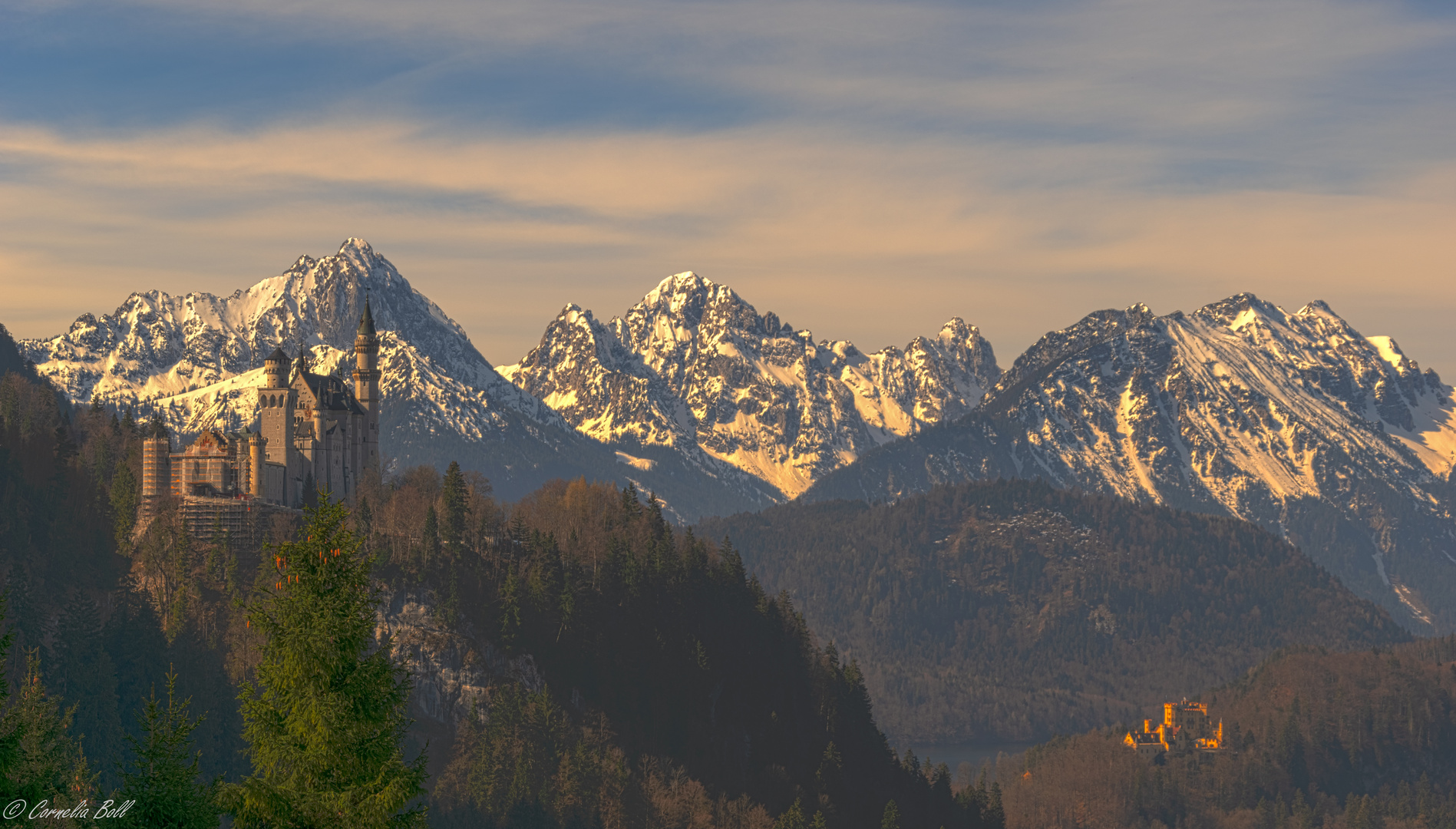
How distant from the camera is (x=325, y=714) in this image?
46000 mm

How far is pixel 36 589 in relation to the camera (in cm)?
19225

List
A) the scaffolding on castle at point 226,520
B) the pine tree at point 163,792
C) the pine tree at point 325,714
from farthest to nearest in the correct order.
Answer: the scaffolding on castle at point 226,520, the pine tree at point 163,792, the pine tree at point 325,714

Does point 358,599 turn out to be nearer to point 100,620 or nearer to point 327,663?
point 327,663

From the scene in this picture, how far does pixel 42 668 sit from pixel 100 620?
20704 millimetres

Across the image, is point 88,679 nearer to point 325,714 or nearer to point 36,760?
point 36,760

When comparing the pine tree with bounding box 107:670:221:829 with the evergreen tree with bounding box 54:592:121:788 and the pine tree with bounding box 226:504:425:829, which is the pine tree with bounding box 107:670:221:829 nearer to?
the pine tree with bounding box 226:504:425:829

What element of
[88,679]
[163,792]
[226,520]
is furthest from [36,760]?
[226,520]

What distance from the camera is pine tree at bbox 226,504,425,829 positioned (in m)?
45.4

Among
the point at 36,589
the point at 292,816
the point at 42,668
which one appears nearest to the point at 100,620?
the point at 36,589

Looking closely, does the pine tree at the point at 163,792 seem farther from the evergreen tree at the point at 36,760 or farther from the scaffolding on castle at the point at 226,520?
the scaffolding on castle at the point at 226,520

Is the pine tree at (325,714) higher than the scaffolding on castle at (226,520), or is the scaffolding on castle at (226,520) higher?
the scaffolding on castle at (226,520)

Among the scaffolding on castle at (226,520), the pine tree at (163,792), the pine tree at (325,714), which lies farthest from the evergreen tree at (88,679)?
the pine tree at (325,714)

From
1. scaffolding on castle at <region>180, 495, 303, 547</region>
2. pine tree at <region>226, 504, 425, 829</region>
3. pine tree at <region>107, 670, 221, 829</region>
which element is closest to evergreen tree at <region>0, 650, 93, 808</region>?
pine tree at <region>107, 670, 221, 829</region>

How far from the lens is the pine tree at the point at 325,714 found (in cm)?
4538
